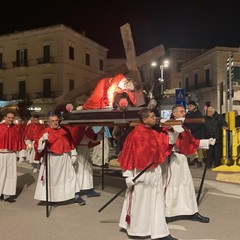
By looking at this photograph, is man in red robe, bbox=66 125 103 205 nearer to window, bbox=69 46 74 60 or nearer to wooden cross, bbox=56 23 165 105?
wooden cross, bbox=56 23 165 105

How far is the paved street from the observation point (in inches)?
221

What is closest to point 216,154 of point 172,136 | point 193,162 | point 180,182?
point 193,162

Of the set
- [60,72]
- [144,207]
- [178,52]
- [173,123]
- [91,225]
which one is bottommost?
[91,225]

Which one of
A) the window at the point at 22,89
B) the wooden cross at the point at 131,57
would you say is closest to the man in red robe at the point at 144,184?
the wooden cross at the point at 131,57

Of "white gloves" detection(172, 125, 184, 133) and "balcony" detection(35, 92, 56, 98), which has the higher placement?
"balcony" detection(35, 92, 56, 98)

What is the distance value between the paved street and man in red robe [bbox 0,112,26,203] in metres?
0.30

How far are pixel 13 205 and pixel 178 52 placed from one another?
147 ft

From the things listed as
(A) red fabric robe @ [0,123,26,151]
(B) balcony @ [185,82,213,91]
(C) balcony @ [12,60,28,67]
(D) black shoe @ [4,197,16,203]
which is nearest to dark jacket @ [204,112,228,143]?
(A) red fabric robe @ [0,123,26,151]

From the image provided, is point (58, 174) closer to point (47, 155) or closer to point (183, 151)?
point (47, 155)

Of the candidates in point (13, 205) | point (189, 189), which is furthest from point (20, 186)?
point (189, 189)

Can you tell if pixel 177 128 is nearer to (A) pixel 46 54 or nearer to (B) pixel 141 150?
(B) pixel 141 150

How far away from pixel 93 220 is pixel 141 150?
68.4 inches

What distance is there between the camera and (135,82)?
7.34 meters

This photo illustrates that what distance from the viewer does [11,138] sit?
820 centimetres
